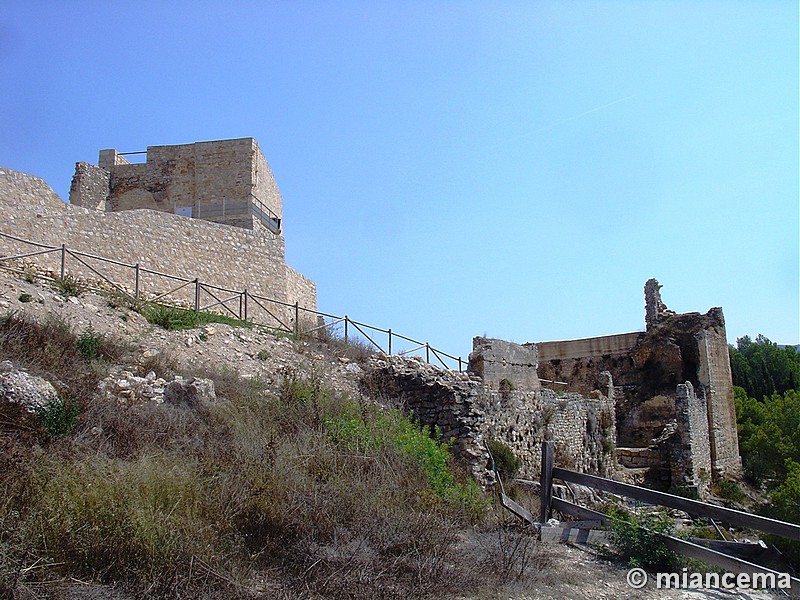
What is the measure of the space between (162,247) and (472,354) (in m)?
9.65

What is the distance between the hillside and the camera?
5828mm

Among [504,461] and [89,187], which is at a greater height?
[89,187]

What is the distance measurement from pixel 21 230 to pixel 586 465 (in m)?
15.7

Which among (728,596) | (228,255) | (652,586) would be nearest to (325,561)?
(652,586)

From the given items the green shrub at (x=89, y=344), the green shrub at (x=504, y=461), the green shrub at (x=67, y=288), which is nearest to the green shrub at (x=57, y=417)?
the green shrub at (x=89, y=344)

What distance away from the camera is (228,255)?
21.3 metres

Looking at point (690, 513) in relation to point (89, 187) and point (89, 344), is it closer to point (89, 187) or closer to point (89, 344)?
point (89, 344)

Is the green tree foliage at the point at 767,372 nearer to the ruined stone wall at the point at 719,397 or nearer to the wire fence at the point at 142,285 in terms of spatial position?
the ruined stone wall at the point at 719,397

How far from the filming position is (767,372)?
147ft

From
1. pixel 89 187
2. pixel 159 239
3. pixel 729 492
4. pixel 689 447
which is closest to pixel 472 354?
pixel 689 447

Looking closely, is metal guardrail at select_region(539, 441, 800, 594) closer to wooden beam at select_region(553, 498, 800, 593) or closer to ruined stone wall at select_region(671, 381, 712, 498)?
wooden beam at select_region(553, 498, 800, 593)

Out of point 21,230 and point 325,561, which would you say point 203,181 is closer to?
point 21,230

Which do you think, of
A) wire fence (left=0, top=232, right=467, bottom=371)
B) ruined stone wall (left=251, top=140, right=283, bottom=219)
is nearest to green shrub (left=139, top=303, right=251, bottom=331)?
wire fence (left=0, top=232, right=467, bottom=371)

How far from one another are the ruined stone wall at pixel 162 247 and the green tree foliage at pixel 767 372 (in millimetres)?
34114
